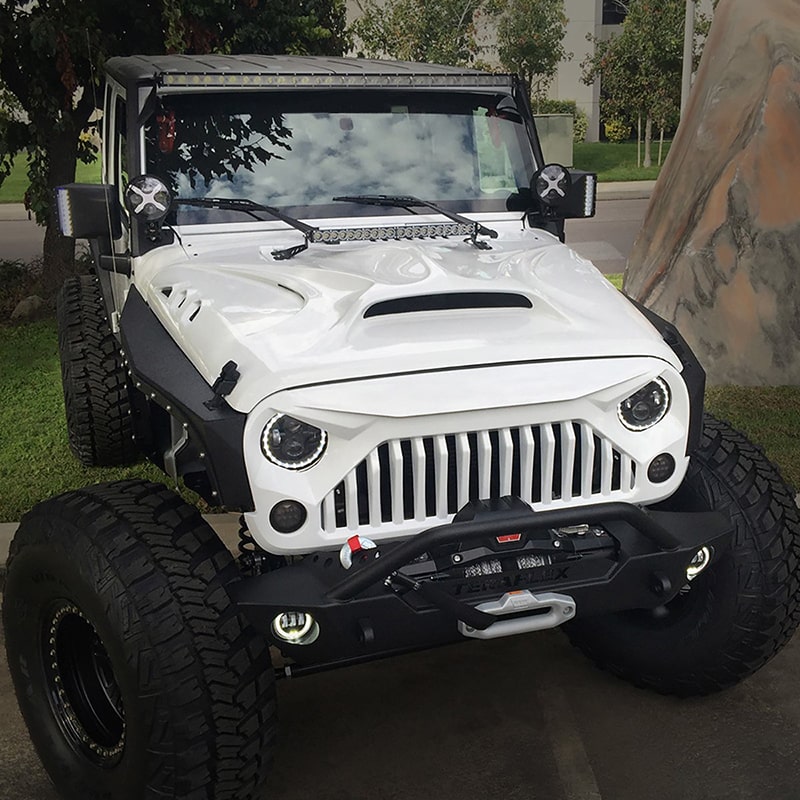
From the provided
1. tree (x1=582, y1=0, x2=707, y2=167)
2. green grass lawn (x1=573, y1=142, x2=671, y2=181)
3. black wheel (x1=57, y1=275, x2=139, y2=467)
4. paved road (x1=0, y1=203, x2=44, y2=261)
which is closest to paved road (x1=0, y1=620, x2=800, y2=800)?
black wheel (x1=57, y1=275, x2=139, y2=467)

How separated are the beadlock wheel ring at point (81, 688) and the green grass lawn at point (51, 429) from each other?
7.18 feet

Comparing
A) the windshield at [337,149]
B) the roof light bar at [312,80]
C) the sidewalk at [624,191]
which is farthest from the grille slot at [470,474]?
the sidewalk at [624,191]

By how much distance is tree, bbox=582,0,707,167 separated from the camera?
23484 millimetres

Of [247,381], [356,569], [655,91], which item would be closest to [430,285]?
[247,381]

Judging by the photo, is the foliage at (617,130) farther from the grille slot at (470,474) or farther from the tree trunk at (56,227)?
the grille slot at (470,474)

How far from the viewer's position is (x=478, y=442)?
2.92 meters

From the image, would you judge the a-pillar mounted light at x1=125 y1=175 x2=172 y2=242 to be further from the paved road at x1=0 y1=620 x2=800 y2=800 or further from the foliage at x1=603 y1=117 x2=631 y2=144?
the foliage at x1=603 y1=117 x2=631 y2=144

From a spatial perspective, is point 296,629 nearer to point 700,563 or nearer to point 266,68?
point 700,563

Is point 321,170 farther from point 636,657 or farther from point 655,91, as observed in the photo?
point 655,91

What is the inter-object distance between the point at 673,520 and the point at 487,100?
2.00 meters

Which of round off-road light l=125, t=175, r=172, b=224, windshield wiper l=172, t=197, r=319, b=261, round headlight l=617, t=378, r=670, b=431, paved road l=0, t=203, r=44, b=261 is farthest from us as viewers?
paved road l=0, t=203, r=44, b=261

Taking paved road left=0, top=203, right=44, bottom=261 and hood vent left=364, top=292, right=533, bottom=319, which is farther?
paved road left=0, top=203, right=44, bottom=261

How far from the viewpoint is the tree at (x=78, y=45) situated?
8.70m

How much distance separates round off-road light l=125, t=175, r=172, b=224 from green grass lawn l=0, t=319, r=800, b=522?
83.6 inches
